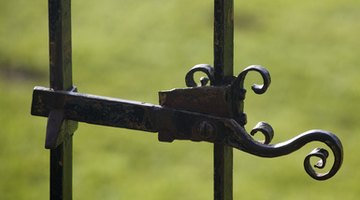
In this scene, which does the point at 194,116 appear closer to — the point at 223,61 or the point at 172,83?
the point at 223,61

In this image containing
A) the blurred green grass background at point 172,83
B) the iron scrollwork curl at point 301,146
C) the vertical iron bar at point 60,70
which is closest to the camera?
the iron scrollwork curl at point 301,146

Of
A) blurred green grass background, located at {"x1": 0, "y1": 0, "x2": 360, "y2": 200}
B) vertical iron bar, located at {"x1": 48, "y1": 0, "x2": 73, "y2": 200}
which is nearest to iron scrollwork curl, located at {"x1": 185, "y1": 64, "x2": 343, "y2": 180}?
vertical iron bar, located at {"x1": 48, "y1": 0, "x2": 73, "y2": 200}

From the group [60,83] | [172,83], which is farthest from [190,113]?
[172,83]

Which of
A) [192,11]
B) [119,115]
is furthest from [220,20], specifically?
[192,11]

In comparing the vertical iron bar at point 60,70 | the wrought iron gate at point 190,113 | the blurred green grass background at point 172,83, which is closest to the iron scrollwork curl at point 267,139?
the wrought iron gate at point 190,113

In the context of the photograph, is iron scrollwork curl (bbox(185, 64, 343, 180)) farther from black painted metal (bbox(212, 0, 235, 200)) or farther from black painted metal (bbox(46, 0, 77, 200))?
black painted metal (bbox(46, 0, 77, 200))

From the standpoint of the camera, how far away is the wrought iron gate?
1.20m

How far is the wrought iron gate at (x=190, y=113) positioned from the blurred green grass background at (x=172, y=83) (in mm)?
777

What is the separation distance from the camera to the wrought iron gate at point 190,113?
1200 millimetres

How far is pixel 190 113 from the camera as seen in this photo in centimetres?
124

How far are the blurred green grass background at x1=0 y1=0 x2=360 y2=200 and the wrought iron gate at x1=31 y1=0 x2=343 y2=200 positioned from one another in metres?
0.78

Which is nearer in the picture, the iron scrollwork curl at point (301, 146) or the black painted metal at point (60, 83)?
the iron scrollwork curl at point (301, 146)

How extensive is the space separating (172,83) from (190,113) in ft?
3.75

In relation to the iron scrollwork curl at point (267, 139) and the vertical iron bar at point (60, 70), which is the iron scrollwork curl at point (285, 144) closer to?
the iron scrollwork curl at point (267, 139)
